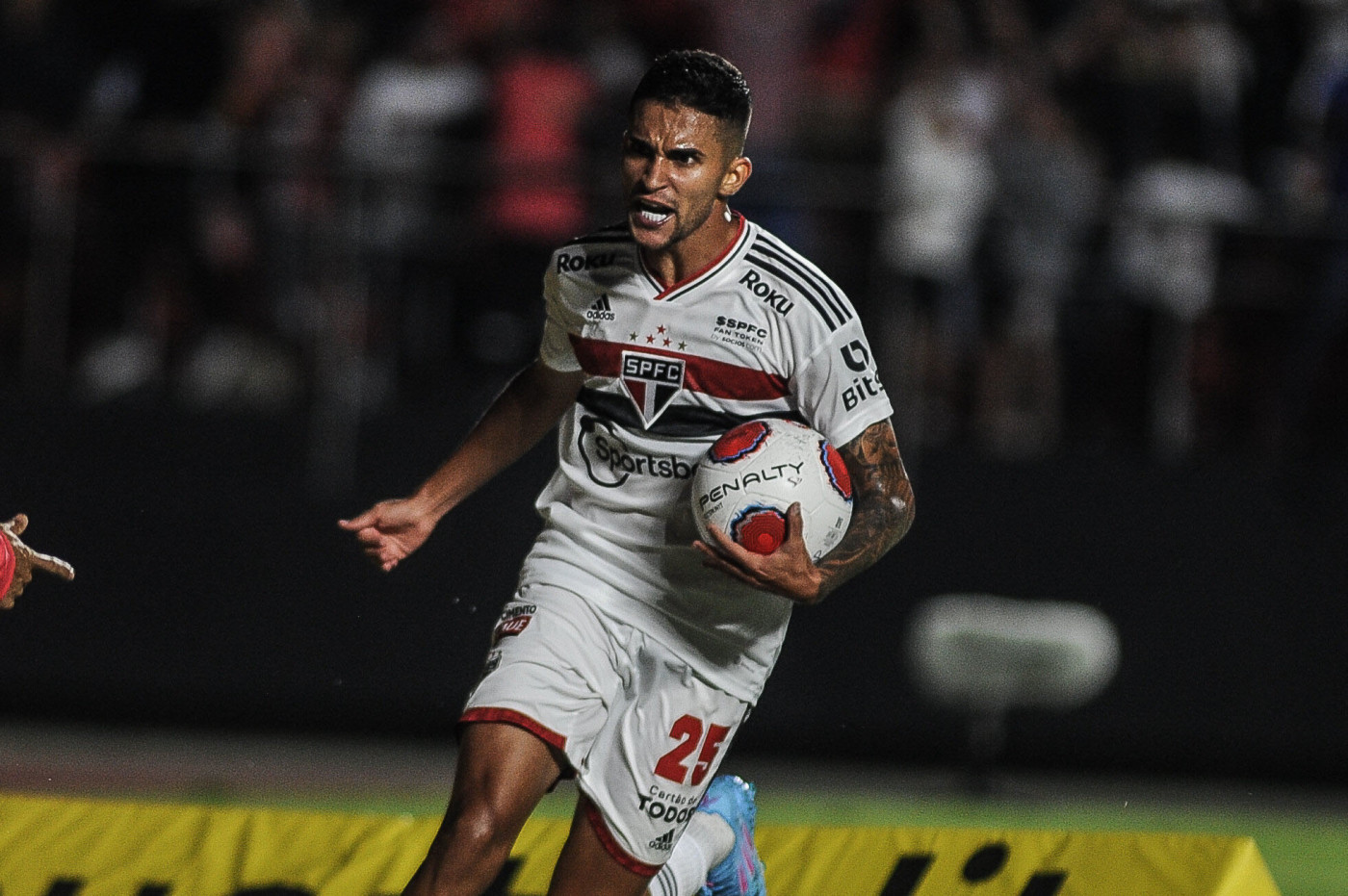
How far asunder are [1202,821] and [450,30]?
5.34 metres

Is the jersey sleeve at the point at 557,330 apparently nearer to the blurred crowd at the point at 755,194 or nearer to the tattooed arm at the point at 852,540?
the tattooed arm at the point at 852,540

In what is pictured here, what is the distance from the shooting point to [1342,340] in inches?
336

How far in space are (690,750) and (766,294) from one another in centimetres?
118

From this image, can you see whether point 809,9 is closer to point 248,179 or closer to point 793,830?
point 248,179

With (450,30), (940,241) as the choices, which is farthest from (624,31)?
(940,241)

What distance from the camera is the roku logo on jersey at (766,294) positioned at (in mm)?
4324

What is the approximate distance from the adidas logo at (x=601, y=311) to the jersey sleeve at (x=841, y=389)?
1.69 ft

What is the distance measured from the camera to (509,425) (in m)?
4.79

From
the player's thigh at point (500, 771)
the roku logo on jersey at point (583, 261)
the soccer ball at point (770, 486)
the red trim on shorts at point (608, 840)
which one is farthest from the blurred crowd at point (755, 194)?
the player's thigh at point (500, 771)

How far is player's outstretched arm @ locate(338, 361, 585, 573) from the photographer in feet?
15.2

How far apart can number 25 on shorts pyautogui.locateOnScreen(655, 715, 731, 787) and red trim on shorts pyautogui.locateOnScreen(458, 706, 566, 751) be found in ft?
1.34

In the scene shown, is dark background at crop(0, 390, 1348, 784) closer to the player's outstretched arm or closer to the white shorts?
the player's outstretched arm

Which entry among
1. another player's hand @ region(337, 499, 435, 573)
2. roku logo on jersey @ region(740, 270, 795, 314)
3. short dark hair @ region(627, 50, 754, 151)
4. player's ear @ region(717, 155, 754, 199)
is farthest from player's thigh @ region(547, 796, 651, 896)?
short dark hair @ region(627, 50, 754, 151)

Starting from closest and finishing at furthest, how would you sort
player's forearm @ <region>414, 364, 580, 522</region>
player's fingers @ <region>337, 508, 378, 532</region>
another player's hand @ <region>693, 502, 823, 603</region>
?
another player's hand @ <region>693, 502, 823, 603</region> < player's fingers @ <region>337, 508, 378, 532</region> < player's forearm @ <region>414, 364, 580, 522</region>
